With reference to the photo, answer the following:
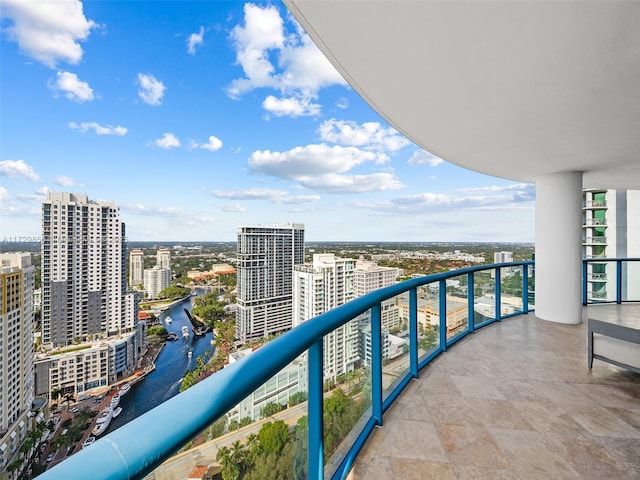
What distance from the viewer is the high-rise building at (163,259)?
1635 cm

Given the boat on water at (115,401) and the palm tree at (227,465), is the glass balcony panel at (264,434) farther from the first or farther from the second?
the boat on water at (115,401)

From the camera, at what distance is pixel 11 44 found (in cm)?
1366

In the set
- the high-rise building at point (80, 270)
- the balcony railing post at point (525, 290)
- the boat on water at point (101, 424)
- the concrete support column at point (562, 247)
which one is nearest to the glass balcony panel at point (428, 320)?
the boat on water at point (101, 424)

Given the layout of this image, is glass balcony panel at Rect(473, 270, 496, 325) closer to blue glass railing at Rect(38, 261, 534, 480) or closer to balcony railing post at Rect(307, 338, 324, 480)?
blue glass railing at Rect(38, 261, 534, 480)

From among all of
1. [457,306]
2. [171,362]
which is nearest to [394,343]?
[457,306]

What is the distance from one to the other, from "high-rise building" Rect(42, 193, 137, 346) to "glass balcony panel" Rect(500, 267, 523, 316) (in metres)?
13.7

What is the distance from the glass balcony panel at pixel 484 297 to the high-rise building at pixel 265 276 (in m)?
12.5

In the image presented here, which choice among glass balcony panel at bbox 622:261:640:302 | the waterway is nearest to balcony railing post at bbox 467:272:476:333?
glass balcony panel at bbox 622:261:640:302

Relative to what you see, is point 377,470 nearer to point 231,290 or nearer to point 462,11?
point 462,11

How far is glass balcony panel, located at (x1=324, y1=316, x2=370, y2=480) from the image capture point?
63.9 inches

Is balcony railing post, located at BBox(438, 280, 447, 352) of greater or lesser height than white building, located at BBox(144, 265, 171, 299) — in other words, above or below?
above

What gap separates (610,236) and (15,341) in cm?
Result: 2847

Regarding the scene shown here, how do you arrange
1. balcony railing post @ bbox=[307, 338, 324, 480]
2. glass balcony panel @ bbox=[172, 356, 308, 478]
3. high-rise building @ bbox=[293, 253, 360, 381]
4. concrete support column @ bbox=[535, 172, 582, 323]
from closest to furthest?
glass balcony panel @ bbox=[172, 356, 308, 478], balcony railing post @ bbox=[307, 338, 324, 480], concrete support column @ bbox=[535, 172, 582, 323], high-rise building @ bbox=[293, 253, 360, 381]

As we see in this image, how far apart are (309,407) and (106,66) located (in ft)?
104
